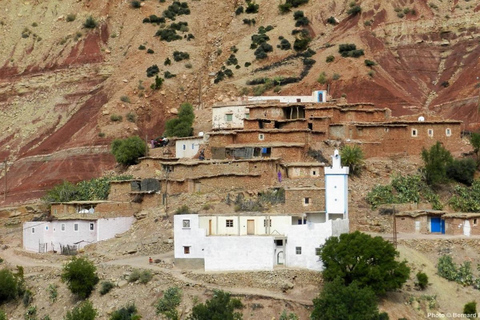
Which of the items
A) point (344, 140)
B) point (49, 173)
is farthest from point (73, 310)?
point (49, 173)

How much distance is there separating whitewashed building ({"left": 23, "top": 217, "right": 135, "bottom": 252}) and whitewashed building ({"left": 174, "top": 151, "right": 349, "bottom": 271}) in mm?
7755

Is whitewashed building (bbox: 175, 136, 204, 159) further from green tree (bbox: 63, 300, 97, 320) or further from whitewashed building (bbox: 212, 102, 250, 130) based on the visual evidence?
green tree (bbox: 63, 300, 97, 320)

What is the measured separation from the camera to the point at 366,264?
3934 centimetres

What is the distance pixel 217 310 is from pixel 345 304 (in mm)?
5070

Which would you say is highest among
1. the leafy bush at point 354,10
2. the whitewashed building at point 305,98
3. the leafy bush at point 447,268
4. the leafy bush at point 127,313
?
the leafy bush at point 354,10

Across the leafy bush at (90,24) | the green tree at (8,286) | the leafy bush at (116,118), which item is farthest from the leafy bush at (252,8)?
the green tree at (8,286)

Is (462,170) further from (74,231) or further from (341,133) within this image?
(74,231)

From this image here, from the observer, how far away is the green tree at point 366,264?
1539 inches

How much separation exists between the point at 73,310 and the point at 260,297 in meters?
8.38

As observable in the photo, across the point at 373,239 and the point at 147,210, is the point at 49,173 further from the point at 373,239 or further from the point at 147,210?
the point at 373,239

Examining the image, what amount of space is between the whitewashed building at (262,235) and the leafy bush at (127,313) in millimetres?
3483

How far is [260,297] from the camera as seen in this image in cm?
3938

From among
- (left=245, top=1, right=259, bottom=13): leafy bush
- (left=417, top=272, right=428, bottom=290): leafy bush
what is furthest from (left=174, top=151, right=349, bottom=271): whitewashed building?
(left=245, top=1, right=259, bottom=13): leafy bush

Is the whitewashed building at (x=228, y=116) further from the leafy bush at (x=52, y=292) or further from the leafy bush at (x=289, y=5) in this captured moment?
the leafy bush at (x=289, y=5)
